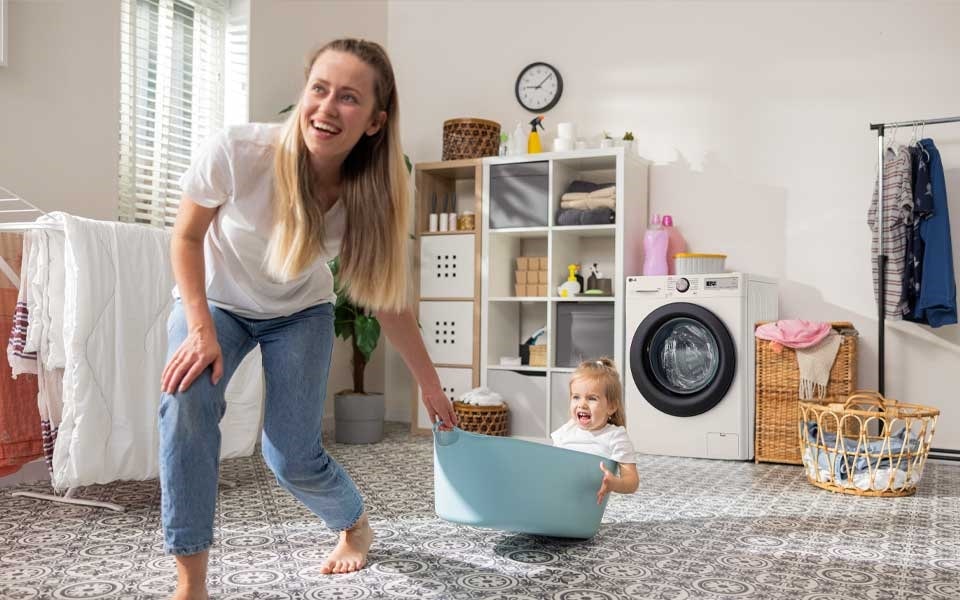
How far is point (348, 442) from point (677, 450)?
1.49 m

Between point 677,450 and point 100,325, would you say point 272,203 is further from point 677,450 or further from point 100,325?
point 677,450

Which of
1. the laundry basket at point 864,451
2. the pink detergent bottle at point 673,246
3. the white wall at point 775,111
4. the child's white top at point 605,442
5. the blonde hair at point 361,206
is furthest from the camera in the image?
the pink detergent bottle at point 673,246

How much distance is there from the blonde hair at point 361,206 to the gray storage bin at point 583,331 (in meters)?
2.44

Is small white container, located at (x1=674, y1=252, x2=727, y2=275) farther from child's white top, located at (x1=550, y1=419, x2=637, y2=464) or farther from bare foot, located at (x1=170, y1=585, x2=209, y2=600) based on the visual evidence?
bare foot, located at (x1=170, y1=585, x2=209, y2=600)

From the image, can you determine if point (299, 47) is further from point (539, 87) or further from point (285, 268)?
point (285, 268)

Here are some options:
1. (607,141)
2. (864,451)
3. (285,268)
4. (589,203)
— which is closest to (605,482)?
(285,268)

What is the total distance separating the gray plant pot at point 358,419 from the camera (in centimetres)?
393

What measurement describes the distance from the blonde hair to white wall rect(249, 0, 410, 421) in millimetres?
2468

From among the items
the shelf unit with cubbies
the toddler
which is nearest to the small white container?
the shelf unit with cubbies

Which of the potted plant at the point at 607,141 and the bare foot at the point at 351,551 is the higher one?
the potted plant at the point at 607,141

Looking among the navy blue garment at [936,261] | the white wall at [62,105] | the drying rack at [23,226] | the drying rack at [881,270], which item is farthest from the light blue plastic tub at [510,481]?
the navy blue garment at [936,261]

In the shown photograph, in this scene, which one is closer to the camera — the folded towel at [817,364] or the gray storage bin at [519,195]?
the folded towel at [817,364]

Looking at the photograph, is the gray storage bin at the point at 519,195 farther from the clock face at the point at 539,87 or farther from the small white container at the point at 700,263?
the small white container at the point at 700,263

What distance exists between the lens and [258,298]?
1.58 m
